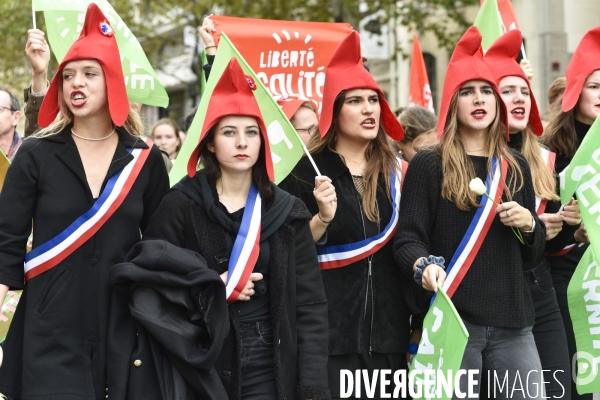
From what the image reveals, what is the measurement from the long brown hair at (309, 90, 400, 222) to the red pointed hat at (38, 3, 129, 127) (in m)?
1.27

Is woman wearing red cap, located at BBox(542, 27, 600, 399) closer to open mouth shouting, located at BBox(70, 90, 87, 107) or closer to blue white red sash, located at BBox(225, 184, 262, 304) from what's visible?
blue white red sash, located at BBox(225, 184, 262, 304)

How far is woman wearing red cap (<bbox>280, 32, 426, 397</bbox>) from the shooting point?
15.9 feet

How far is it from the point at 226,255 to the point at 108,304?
1.85 ft

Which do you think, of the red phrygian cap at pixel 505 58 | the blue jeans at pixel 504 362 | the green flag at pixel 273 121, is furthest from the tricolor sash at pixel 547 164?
the green flag at pixel 273 121

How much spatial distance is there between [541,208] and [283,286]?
183 centimetres

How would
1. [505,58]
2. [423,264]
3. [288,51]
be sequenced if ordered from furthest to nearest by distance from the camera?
[288,51] < [505,58] < [423,264]

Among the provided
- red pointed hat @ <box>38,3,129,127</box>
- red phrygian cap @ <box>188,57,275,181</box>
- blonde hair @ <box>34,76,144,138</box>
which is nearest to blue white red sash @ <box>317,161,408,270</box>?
red phrygian cap @ <box>188,57,275,181</box>

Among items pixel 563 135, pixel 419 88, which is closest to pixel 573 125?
pixel 563 135

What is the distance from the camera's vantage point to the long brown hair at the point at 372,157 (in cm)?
498

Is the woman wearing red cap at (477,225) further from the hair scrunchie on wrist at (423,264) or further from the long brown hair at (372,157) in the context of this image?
the long brown hair at (372,157)

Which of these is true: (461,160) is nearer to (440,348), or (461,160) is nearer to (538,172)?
(538,172)

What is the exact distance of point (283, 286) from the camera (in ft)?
13.9

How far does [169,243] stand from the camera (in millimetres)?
4070

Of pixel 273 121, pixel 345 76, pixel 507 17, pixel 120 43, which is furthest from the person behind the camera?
pixel 507 17
